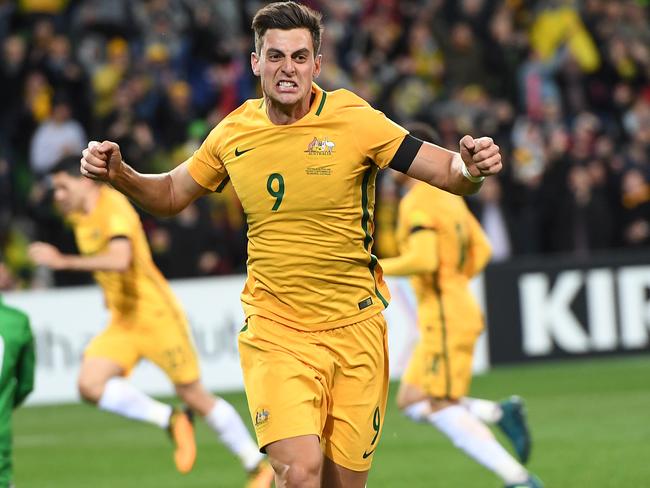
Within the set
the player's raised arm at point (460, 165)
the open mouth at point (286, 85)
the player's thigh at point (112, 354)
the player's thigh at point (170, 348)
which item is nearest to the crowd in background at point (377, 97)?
the player's thigh at point (112, 354)

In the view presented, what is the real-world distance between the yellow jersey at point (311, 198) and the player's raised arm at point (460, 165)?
14 cm

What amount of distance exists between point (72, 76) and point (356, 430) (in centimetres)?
1247

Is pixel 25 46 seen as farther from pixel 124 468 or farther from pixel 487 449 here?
pixel 487 449

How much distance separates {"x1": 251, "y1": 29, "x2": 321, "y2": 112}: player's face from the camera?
610 cm

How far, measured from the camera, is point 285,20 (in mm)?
6141

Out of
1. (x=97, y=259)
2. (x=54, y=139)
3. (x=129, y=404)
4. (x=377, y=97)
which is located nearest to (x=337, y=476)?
(x=97, y=259)

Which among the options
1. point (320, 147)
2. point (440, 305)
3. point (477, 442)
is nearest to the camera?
point (320, 147)

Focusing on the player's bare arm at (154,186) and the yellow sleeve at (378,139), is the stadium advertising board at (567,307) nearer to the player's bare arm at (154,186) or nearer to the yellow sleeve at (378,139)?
the player's bare arm at (154,186)

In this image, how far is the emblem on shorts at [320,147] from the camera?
20.4ft

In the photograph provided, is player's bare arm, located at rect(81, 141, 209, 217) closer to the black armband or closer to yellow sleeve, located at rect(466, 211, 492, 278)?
the black armband

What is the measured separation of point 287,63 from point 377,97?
1314 centimetres

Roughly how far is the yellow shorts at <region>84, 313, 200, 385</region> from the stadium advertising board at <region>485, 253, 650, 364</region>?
7207 millimetres

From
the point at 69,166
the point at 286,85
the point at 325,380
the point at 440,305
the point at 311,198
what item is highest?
the point at 286,85

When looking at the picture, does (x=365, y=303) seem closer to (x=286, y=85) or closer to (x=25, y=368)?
(x=286, y=85)
